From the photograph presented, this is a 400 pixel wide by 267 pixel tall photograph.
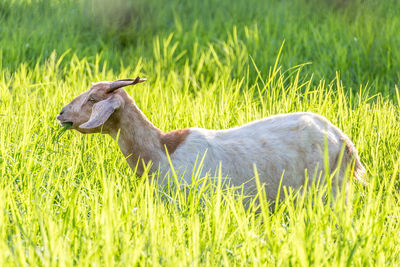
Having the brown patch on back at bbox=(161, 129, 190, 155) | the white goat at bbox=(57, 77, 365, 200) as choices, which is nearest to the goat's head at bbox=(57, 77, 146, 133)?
the white goat at bbox=(57, 77, 365, 200)

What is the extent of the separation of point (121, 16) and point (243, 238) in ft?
19.3

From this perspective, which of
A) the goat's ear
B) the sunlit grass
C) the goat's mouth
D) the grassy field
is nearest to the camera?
the sunlit grass

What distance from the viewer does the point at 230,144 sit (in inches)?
139

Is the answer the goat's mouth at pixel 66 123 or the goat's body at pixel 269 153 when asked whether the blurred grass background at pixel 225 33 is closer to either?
the goat's body at pixel 269 153

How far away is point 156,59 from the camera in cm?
674

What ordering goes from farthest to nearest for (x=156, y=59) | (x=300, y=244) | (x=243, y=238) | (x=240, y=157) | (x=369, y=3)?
(x=369, y=3) < (x=156, y=59) < (x=240, y=157) < (x=243, y=238) < (x=300, y=244)

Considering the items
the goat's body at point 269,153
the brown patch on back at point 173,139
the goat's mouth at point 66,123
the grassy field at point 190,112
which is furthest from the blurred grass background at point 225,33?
the brown patch on back at point 173,139

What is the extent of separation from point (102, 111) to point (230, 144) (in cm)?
81

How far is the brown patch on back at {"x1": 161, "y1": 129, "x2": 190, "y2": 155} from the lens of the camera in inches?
139

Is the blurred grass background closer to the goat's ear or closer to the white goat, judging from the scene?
the white goat

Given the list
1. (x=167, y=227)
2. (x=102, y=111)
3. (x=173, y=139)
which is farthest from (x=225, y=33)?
(x=167, y=227)

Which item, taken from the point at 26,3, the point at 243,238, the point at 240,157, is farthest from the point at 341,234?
the point at 26,3

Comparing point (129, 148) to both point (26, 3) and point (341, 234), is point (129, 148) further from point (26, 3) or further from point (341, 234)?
point (26, 3)

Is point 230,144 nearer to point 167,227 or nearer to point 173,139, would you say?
point 173,139
